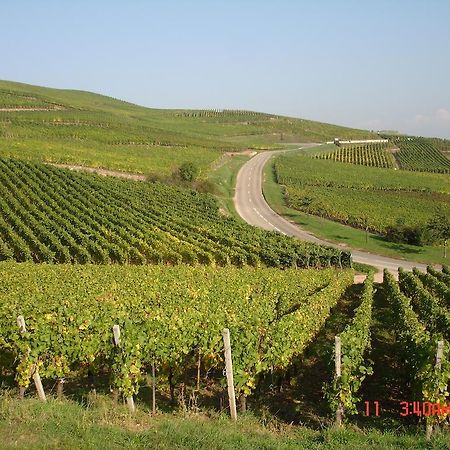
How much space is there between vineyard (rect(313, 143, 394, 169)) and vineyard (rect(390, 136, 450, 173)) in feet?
13.9

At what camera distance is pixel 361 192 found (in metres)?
82.9

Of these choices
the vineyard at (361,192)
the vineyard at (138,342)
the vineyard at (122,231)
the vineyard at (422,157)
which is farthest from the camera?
the vineyard at (422,157)

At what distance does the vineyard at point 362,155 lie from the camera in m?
133

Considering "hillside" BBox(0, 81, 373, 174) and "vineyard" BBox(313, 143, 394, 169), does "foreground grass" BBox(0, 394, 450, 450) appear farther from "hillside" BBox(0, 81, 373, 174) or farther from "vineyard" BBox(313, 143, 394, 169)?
"vineyard" BBox(313, 143, 394, 169)

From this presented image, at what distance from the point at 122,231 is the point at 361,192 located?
52857 mm

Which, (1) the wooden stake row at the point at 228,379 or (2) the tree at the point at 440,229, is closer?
(1) the wooden stake row at the point at 228,379

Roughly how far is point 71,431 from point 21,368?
9.19ft

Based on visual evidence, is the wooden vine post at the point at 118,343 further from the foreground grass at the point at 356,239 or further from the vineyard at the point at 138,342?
the foreground grass at the point at 356,239

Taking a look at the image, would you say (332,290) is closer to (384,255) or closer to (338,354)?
(338,354)

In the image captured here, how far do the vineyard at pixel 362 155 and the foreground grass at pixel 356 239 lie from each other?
7075cm

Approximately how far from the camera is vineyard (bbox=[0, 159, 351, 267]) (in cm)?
3894
